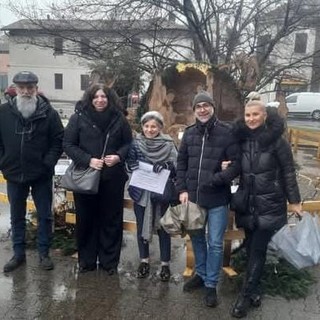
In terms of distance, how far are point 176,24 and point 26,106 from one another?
31.9 ft

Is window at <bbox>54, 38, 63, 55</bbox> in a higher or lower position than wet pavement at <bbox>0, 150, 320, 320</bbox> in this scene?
higher

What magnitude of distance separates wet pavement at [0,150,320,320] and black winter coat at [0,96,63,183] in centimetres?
93

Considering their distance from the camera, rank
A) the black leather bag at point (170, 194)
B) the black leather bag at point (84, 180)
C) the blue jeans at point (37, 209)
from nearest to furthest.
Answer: the black leather bag at point (84, 180) < the black leather bag at point (170, 194) < the blue jeans at point (37, 209)

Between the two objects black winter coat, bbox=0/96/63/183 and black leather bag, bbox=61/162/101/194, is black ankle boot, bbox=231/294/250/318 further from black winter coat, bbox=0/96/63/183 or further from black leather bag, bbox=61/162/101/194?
black winter coat, bbox=0/96/63/183

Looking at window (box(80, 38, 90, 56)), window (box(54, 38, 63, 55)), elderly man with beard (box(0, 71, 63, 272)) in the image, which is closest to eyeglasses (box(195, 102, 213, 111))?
elderly man with beard (box(0, 71, 63, 272))

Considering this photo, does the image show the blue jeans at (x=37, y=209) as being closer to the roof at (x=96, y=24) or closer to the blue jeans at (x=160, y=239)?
the blue jeans at (x=160, y=239)

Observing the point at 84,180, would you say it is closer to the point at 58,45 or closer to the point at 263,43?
the point at 263,43

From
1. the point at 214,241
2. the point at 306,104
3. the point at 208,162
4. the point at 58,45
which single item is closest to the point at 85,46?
the point at 58,45

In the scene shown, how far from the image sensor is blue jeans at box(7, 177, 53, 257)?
4.11 m

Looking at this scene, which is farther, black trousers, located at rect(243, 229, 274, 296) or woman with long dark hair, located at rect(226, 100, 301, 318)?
black trousers, located at rect(243, 229, 274, 296)

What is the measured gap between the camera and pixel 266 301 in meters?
3.75

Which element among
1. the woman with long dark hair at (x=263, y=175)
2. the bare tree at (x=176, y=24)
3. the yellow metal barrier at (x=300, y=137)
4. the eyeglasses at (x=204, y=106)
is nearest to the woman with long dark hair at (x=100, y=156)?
the eyeglasses at (x=204, y=106)

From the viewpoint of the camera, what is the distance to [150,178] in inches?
153

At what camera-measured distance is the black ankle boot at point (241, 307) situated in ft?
11.4
